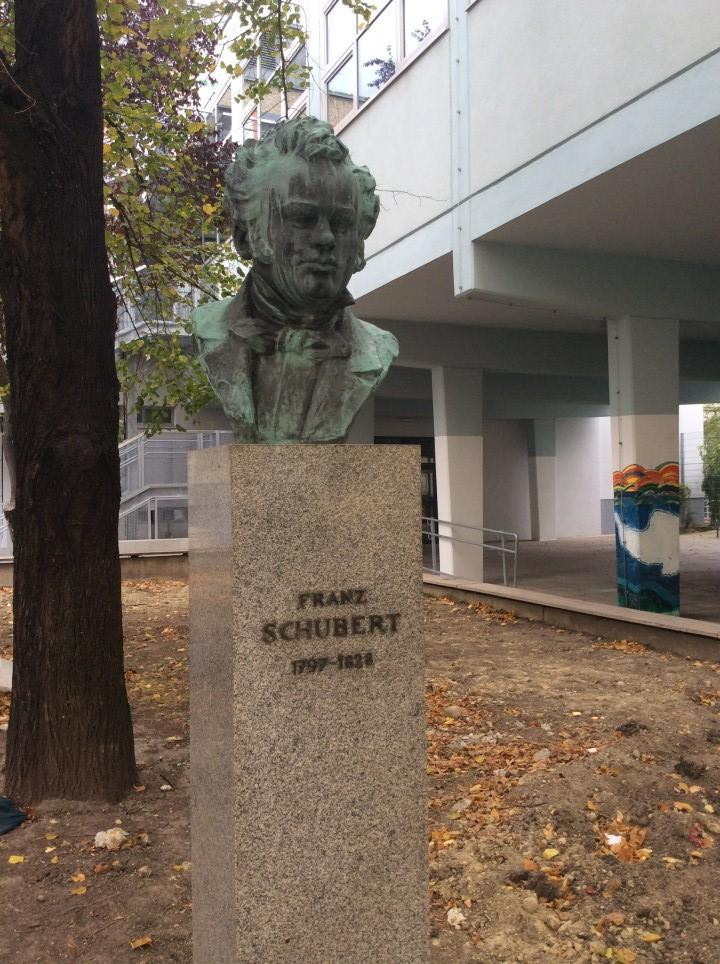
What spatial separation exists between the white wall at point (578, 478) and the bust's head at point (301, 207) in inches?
905

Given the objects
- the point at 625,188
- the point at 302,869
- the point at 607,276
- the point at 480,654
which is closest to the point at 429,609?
the point at 480,654

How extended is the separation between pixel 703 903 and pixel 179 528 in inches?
649

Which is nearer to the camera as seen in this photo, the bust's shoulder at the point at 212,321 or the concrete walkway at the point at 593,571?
the bust's shoulder at the point at 212,321

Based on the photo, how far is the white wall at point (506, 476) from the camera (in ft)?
80.6

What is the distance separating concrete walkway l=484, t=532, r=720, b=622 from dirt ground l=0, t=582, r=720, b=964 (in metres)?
5.09

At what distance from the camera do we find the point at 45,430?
475 cm

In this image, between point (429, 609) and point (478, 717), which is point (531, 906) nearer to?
point (478, 717)

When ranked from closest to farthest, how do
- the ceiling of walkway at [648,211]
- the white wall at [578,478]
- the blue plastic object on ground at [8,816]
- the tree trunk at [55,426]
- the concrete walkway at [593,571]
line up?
the blue plastic object on ground at [8,816]
the tree trunk at [55,426]
the ceiling of walkway at [648,211]
the concrete walkway at [593,571]
the white wall at [578,478]

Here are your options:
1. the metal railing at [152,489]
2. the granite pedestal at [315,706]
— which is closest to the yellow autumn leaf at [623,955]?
the granite pedestal at [315,706]

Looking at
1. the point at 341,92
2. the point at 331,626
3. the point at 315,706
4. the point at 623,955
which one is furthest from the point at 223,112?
the point at 623,955

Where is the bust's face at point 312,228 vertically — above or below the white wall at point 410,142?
below

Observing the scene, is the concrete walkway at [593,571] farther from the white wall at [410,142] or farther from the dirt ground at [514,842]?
the white wall at [410,142]

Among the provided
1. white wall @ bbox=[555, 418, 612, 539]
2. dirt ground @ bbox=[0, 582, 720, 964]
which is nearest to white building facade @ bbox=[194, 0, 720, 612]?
dirt ground @ bbox=[0, 582, 720, 964]

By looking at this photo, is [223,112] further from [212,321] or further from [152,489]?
[212,321]
